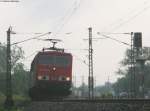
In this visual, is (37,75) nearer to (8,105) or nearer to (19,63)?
(8,105)

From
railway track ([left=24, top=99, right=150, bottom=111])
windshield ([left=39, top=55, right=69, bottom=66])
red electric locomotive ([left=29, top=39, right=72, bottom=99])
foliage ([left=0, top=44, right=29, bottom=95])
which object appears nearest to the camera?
railway track ([left=24, top=99, right=150, bottom=111])

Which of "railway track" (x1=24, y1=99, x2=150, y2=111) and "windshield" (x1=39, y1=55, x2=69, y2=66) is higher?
"windshield" (x1=39, y1=55, x2=69, y2=66)

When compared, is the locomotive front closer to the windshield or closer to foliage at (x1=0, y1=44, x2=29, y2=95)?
the windshield

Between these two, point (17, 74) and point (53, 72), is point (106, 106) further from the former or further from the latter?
point (17, 74)

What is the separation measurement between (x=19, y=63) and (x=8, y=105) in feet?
282

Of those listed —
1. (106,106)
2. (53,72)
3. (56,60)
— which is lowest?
(106,106)

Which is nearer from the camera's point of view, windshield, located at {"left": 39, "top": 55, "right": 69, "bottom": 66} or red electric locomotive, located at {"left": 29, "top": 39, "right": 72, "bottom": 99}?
red electric locomotive, located at {"left": 29, "top": 39, "right": 72, "bottom": 99}

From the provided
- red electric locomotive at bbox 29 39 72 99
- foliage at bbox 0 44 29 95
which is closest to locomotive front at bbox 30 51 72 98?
red electric locomotive at bbox 29 39 72 99

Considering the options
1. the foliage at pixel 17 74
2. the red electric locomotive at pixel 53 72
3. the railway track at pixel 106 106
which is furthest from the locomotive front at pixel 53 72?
the foliage at pixel 17 74

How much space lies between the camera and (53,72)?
3819 centimetres

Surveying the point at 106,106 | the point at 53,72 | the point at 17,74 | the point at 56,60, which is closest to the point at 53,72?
the point at 53,72

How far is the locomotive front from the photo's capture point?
37844 mm

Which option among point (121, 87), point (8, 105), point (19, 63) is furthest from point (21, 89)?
point (8, 105)

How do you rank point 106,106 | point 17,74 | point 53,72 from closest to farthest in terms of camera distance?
1. point 106,106
2. point 53,72
3. point 17,74
